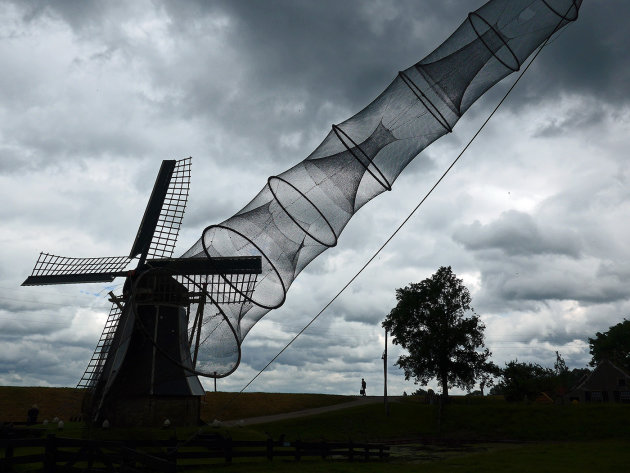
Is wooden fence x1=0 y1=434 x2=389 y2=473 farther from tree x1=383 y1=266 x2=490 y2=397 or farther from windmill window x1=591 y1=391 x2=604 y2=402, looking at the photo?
windmill window x1=591 y1=391 x2=604 y2=402

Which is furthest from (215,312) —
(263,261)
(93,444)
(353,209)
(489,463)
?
(489,463)

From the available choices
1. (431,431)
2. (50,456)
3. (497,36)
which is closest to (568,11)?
(497,36)

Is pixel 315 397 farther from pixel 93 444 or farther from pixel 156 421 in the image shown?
pixel 93 444

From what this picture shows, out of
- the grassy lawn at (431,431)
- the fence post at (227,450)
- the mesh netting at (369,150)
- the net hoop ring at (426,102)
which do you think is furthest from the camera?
the grassy lawn at (431,431)

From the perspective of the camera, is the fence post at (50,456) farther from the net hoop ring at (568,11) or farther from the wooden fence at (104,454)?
the net hoop ring at (568,11)

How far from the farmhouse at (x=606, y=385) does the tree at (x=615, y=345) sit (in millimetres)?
25329

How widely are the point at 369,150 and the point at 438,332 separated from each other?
4836cm

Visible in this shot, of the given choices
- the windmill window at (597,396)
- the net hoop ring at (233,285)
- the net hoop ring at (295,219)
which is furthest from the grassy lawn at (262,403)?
the net hoop ring at (295,219)

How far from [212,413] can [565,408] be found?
108 ft

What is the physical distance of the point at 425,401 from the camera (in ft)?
203

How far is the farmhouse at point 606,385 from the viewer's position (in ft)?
220

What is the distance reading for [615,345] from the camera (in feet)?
318

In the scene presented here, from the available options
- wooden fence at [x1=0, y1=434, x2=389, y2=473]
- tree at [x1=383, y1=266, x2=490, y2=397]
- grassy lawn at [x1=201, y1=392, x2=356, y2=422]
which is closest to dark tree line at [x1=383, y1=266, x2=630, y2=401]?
tree at [x1=383, y1=266, x2=490, y2=397]

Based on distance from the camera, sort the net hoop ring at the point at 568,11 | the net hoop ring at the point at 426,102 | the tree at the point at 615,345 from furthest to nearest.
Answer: the tree at the point at 615,345, the net hoop ring at the point at 426,102, the net hoop ring at the point at 568,11
